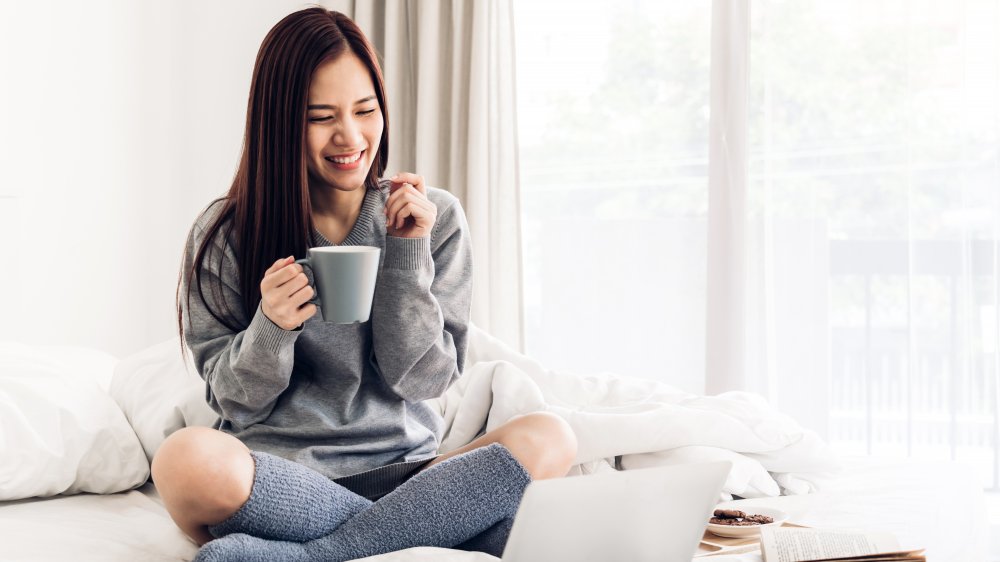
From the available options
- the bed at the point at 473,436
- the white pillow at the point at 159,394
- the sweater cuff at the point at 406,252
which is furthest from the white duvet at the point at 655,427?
the white pillow at the point at 159,394

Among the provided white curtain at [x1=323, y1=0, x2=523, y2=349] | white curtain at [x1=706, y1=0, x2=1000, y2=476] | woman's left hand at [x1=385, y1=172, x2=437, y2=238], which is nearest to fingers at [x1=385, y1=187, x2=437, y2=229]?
woman's left hand at [x1=385, y1=172, x2=437, y2=238]

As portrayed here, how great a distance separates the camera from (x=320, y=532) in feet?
3.73

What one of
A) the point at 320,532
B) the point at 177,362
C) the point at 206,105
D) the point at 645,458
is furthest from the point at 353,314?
the point at 206,105

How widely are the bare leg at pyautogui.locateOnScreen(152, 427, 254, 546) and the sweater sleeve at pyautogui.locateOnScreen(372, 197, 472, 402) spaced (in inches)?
12.7

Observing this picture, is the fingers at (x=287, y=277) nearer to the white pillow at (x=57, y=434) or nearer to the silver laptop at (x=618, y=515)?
the silver laptop at (x=618, y=515)

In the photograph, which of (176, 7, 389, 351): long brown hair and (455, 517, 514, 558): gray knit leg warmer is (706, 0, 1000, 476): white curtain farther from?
(455, 517, 514, 558): gray knit leg warmer

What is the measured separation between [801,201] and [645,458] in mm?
1423

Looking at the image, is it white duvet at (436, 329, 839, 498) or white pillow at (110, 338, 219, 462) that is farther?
white pillow at (110, 338, 219, 462)

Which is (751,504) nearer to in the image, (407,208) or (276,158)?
(407,208)

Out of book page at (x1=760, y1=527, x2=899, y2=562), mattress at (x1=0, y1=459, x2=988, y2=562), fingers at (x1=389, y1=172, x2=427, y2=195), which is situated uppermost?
fingers at (x1=389, y1=172, x2=427, y2=195)

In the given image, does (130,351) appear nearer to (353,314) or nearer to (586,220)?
(586,220)

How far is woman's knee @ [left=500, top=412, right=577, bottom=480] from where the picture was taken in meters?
1.27

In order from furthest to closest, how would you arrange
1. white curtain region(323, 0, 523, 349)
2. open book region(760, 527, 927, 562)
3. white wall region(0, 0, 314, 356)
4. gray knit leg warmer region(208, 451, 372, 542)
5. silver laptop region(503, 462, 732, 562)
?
white curtain region(323, 0, 523, 349) < white wall region(0, 0, 314, 356) < gray knit leg warmer region(208, 451, 372, 542) < open book region(760, 527, 927, 562) < silver laptop region(503, 462, 732, 562)

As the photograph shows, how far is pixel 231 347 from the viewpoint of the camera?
53.8 inches
